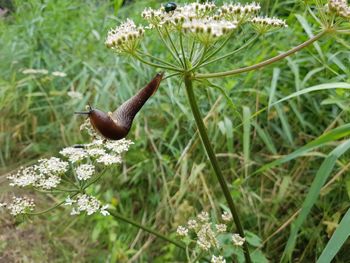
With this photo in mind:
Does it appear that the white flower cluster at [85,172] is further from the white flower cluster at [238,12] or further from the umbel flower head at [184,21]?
the white flower cluster at [238,12]

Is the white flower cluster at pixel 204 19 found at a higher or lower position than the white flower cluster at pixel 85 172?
higher

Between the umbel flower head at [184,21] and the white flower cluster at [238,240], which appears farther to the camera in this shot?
the white flower cluster at [238,240]

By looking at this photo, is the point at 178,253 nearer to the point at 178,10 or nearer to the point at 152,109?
the point at 152,109

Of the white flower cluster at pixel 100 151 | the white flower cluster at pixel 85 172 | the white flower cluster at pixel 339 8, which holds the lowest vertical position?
the white flower cluster at pixel 85 172

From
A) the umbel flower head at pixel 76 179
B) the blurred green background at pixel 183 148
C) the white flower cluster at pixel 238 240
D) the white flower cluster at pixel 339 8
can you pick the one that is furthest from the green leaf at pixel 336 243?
the blurred green background at pixel 183 148

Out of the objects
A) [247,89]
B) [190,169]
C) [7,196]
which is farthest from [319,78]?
[7,196]

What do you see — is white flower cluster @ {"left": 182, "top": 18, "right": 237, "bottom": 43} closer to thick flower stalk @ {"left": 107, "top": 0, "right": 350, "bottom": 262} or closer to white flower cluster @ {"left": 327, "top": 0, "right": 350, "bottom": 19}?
thick flower stalk @ {"left": 107, "top": 0, "right": 350, "bottom": 262}

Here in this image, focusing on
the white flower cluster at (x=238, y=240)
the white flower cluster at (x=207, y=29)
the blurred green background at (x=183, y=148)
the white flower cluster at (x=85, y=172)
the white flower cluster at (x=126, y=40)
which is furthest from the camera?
the blurred green background at (x=183, y=148)
